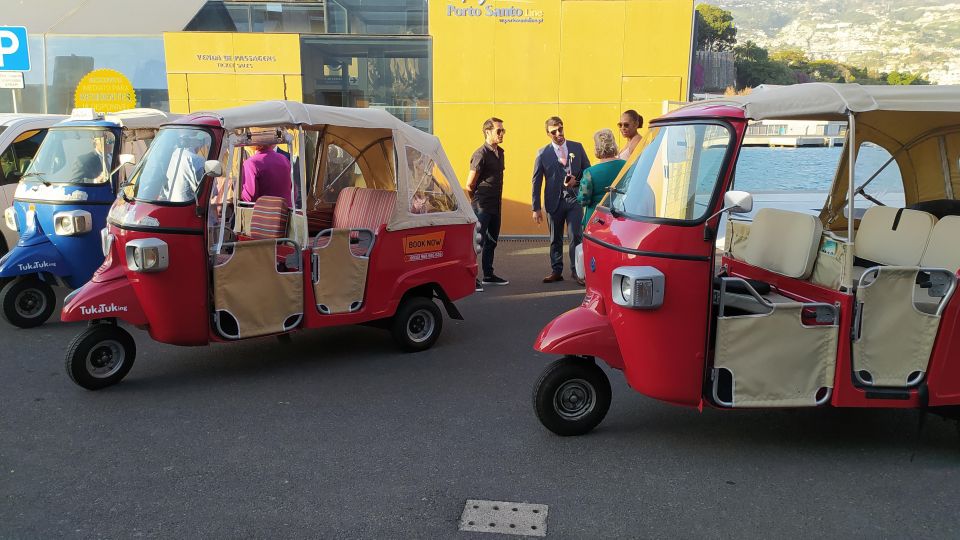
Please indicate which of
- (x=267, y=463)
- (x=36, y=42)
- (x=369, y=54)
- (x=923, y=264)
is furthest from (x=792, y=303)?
(x=36, y=42)

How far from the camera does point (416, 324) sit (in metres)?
6.77

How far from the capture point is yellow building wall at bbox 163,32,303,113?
13.1 metres

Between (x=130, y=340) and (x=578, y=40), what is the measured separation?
30.4ft

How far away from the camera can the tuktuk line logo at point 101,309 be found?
5258 mm

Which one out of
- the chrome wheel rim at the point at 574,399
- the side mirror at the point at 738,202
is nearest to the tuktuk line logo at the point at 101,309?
the chrome wheel rim at the point at 574,399

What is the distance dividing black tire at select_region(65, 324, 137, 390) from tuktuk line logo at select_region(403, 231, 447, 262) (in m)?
2.36

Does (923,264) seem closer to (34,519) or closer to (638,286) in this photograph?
(638,286)

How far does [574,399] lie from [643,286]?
954mm

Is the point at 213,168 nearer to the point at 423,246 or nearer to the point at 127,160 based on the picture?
the point at 423,246

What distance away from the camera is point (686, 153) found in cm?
434

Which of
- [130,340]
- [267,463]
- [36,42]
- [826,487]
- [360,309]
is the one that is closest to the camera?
[826,487]

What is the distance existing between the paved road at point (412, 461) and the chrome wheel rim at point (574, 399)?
169 mm

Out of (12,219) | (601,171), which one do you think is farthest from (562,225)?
(12,219)

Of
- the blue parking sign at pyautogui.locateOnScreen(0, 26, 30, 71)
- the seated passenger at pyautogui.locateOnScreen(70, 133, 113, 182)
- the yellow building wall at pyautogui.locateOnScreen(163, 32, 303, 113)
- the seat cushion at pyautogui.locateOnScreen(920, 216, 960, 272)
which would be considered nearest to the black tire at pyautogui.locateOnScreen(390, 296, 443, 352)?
the seated passenger at pyautogui.locateOnScreen(70, 133, 113, 182)
